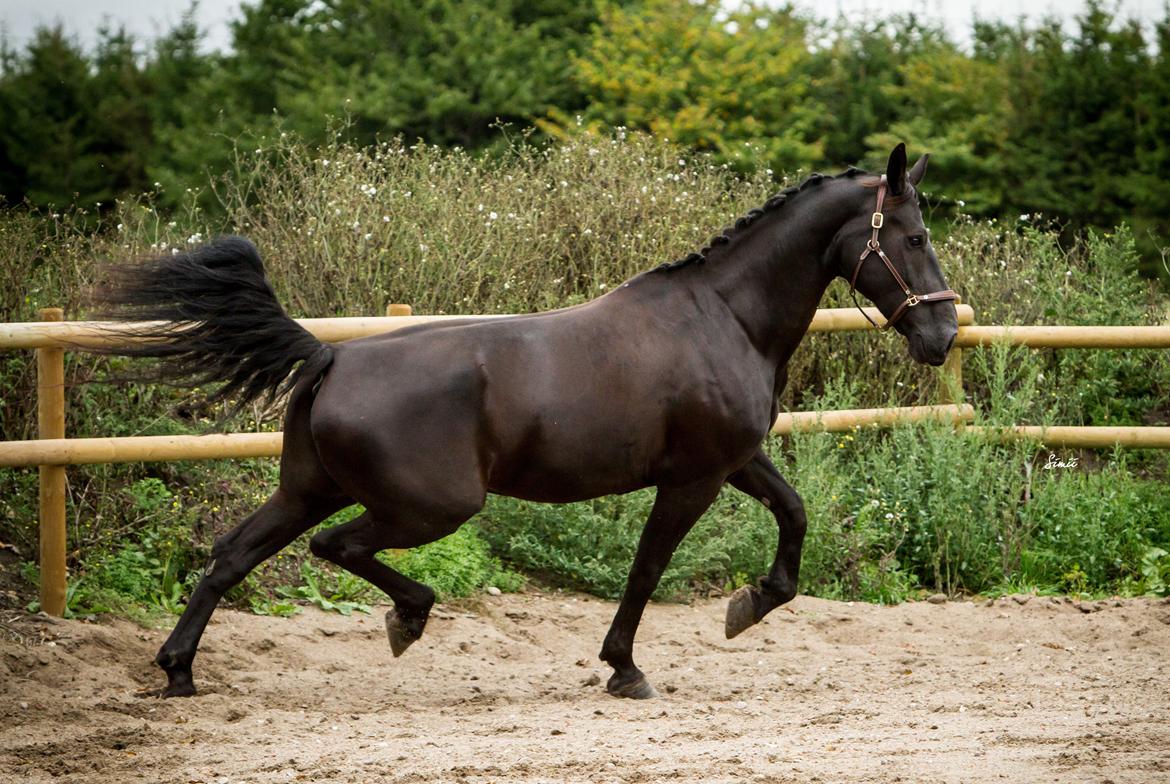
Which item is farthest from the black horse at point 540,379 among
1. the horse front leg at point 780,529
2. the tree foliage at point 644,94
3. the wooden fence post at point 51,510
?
the tree foliage at point 644,94

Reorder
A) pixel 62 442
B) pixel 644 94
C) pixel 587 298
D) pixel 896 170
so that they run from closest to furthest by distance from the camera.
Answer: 1. pixel 896 170
2. pixel 62 442
3. pixel 587 298
4. pixel 644 94

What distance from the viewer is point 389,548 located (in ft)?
16.8

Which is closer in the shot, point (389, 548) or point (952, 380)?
point (389, 548)

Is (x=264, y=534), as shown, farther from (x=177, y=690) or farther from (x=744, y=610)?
(x=744, y=610)

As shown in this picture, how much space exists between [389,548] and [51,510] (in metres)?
1.83

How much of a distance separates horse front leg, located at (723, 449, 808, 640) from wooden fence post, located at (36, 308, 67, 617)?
3088mm

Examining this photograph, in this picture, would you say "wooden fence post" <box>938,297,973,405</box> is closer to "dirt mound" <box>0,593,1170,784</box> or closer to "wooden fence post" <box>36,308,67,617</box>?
"dirt mound" <box>0,593,1170,784</box>

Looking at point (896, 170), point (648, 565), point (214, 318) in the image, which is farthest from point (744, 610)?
point (214, 318)

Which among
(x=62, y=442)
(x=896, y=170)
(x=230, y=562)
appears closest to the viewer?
(x=230, y=562)

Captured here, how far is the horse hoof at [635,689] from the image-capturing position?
17.6 ft

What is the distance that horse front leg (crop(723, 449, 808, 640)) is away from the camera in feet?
18.4

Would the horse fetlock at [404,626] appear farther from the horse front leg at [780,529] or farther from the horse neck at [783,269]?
the horse neck at [783,269]

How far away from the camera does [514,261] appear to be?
901 centimetres

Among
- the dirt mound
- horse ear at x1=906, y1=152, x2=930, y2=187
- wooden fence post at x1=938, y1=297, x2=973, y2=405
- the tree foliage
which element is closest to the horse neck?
horse ear at x1=906, y1=152, x2=930, y2=187
